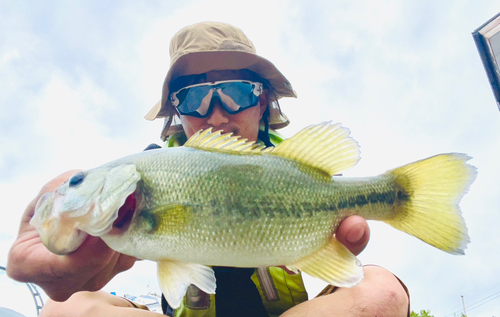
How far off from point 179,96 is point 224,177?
4.30 feet

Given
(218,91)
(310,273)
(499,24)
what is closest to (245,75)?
(218,91)

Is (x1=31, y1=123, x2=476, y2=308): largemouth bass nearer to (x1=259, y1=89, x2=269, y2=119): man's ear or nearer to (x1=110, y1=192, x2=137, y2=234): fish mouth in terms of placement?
(x1=110, y1=192, x2=137, y2=234): fish mouth

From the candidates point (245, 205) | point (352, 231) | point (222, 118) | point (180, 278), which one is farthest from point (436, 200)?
point (222, 118)

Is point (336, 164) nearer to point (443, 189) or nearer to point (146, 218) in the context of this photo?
point (443, 189)

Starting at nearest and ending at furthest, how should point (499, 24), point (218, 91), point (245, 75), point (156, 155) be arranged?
point (156, 155), point (218, 91), point (245, 75), point (499, 24)

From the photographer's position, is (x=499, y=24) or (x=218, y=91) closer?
(x=218, y=91)

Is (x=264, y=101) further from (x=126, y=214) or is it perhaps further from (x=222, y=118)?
(x=126, y=214)

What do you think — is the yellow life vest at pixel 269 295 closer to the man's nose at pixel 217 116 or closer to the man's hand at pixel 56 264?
the man's hand at pixel 56 264

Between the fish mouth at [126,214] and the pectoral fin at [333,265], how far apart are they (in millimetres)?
704

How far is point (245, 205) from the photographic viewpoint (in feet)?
4.02

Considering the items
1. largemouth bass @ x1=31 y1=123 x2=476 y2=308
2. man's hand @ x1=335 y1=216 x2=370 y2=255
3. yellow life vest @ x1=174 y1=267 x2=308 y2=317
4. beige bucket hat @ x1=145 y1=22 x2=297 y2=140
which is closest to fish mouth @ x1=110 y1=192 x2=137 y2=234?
largemouth bass @ x1=31 y1=123 x2=476 y2=308

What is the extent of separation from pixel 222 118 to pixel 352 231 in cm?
134

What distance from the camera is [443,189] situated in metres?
1.37

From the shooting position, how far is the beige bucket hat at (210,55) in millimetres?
2270
